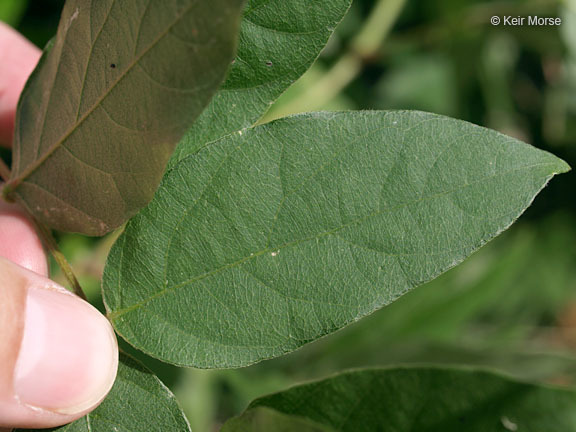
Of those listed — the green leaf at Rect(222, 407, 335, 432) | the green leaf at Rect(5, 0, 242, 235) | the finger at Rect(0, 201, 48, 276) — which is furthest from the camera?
the finger at Rect(0, 201, 48, 276)

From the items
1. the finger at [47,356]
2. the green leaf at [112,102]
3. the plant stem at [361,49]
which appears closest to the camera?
the green leaf at [112,102]

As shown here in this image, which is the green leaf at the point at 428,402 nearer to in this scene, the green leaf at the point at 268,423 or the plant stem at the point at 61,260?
the green leaf at the point at 268,423

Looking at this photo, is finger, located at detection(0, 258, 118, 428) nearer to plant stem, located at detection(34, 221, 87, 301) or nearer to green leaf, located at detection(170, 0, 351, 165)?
plant stem, located at detection(34, 221, 87, 301)

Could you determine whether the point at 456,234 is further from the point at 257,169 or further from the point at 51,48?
the point at 51,48

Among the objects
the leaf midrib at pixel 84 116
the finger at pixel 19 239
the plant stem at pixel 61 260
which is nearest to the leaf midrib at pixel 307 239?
the plant stem at pixel 61 260

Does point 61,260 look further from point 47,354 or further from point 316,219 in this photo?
point 316,219

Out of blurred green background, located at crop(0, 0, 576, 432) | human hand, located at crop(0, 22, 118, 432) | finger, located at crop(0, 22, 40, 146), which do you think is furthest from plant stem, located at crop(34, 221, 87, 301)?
finger, located at crop(0, 22, 40, 146)

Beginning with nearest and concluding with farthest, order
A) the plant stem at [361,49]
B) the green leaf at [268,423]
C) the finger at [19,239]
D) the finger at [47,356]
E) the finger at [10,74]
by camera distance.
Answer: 1. the green leaf at [268,423]
2. the finger at [47,356]
3. the finger at [19,239]
4. the finger at [10,74]
5. the plant stem at [361,49]

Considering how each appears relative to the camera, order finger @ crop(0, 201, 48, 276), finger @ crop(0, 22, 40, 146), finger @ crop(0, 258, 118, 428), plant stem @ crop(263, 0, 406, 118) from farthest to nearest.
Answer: plant stem @ crop(263, 0, 406, 118), finger @ crop(0, 22, 40, 146), finger @ crop(0, 201, 48, 276), finger @ crop(0, 258, 118, 428)
